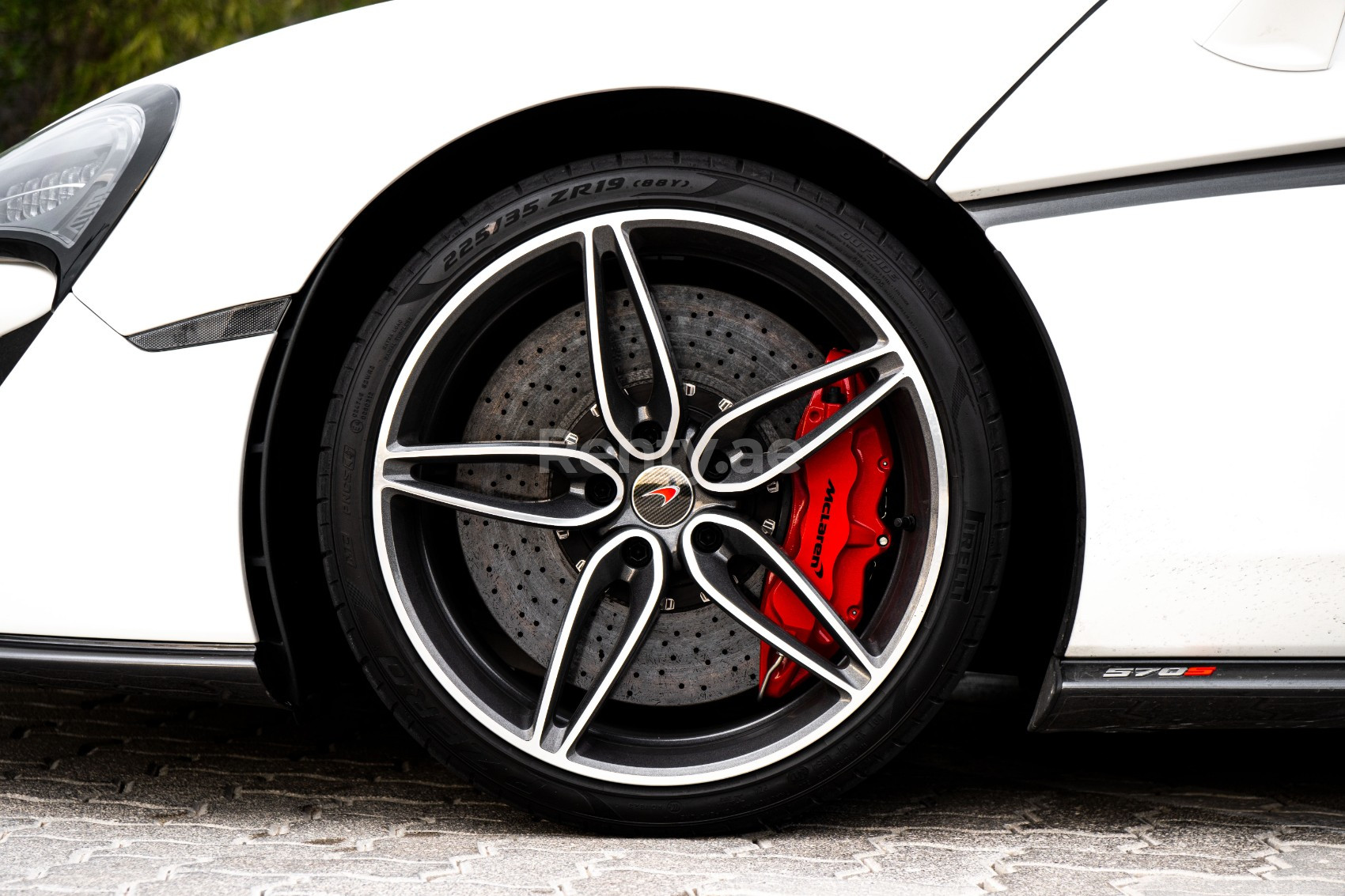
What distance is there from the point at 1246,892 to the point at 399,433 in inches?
49.9

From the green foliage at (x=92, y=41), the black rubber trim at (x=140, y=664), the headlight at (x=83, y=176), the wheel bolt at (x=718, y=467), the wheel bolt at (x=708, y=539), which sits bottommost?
the black rubber trim at (x=140, y=664)

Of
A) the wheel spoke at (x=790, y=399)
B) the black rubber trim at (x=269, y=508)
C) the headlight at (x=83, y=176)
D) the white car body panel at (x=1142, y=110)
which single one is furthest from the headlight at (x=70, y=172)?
the white car body panel at (x=1142, y=110)

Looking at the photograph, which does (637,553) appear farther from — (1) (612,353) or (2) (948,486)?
(2) (948,486)

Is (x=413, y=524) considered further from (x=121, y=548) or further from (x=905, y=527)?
(x=905, y=527)

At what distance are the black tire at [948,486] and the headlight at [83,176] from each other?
39 centimetres

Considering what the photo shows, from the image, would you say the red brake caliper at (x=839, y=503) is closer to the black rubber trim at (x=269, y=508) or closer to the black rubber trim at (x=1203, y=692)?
the black rubber trim at (x=1203, y=692)

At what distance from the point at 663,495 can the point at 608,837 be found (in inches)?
20.0

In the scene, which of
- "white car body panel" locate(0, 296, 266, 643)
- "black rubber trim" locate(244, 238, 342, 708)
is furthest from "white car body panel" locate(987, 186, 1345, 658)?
"white car body panel" locate(0, 296, 266, 643)

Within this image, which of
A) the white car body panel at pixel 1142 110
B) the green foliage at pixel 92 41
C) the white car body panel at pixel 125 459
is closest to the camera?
the white car body panel at pixel 1142 110

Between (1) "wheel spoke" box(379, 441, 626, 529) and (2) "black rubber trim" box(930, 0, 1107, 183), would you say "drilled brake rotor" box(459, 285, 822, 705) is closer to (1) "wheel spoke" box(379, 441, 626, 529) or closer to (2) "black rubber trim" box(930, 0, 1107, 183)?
(1) "wheel spoke" box(379, 441, 626, 529)

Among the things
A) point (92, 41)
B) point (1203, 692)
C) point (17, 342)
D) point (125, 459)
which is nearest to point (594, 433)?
point (125, 459)

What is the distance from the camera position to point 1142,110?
1297 mm

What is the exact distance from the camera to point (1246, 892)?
132 centimetres

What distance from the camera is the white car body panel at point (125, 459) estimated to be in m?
1.38
